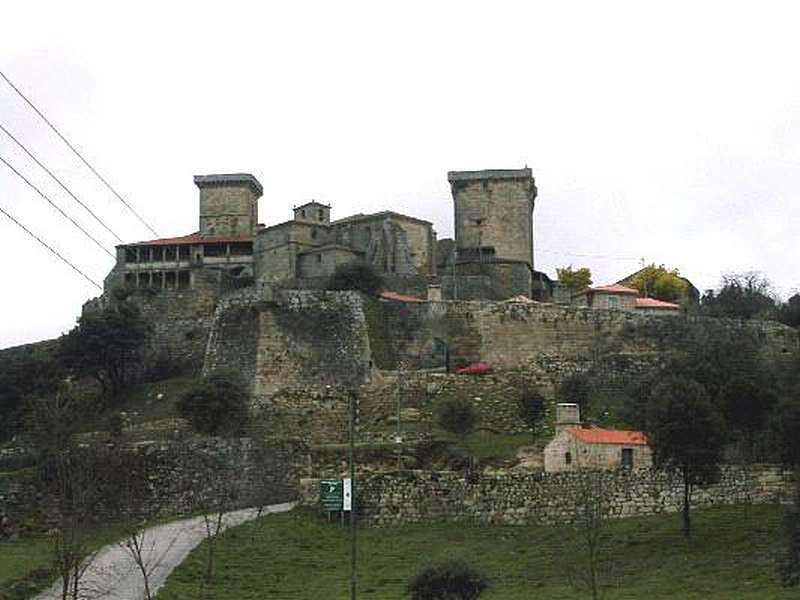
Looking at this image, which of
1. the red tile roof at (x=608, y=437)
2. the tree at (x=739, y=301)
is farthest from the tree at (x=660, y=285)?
the red tile roof at (x=608, y=437)

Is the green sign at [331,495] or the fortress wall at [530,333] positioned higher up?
the fortress wall at [530,333]

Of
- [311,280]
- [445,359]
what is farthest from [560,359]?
[311,280]

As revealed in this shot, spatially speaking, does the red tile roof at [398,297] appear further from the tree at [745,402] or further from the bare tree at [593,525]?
the bare tree at [593,525]

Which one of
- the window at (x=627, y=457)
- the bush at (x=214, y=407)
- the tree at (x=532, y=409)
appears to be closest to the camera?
the window at (x=627, y=457)

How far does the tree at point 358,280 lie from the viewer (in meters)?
76.8

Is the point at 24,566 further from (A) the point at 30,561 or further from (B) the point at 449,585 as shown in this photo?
(B) the point at 449,585

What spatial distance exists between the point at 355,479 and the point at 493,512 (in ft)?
15.2

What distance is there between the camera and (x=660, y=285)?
9888 centimetres

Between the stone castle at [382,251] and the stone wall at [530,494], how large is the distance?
37.0 metres

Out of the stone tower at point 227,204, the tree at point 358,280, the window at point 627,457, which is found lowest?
the window at point 627,457

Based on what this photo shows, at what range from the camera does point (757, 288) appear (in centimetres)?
9944

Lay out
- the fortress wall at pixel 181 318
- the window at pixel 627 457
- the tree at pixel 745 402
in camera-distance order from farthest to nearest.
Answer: the fortress wall at pixel 181 318
the window at pixel 627 457
the tree at pixel 745 402

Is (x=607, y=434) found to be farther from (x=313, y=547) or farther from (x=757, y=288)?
(x=757, y=288)

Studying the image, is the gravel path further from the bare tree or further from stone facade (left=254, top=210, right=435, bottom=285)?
stone facade (left=254, top=210, right=435, bottom=285)
